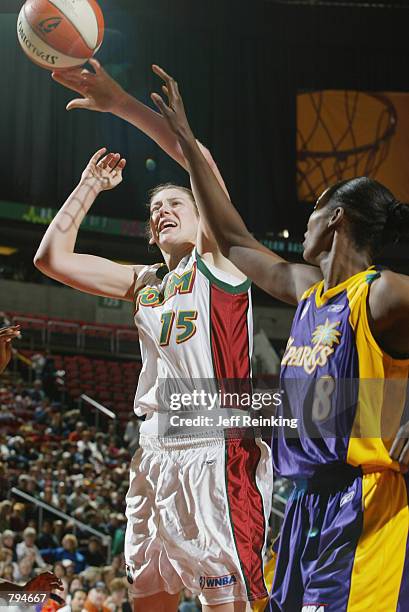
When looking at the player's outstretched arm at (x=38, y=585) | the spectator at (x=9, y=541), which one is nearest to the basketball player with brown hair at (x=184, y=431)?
the player's outstretched arm at (x=38, y=585)

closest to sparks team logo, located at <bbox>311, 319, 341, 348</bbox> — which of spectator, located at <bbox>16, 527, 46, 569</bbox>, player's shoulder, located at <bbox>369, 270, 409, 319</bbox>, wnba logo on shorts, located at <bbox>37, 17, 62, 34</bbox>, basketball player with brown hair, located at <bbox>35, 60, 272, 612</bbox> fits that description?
player's shoulder, located at <bbox>369, 270, 409, 319</bbox>

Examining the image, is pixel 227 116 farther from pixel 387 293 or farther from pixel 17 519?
pixel 387 293

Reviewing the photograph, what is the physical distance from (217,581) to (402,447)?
1.18 meters

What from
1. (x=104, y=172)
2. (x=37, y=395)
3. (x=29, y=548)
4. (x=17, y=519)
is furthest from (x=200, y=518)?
(x=37, y=395)

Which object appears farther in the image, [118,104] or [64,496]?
[64,496]

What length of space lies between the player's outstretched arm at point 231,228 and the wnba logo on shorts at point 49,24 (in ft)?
6.09

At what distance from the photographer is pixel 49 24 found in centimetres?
433

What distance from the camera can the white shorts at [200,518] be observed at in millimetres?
3123

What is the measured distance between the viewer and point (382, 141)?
14812 millimetres

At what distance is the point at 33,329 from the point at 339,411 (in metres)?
15.3

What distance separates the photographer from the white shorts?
10.2ft

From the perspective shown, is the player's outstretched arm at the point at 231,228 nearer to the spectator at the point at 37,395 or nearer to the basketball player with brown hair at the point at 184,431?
the basketball player with brown hair at the point at 184,431

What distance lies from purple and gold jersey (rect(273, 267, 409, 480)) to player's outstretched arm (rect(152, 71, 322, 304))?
0.74 feet

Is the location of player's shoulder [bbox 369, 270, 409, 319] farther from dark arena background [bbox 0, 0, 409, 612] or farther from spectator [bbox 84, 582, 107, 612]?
dark arena background [bbox 0, 0, 409, 612]
